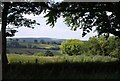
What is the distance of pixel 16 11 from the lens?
63.0 feet

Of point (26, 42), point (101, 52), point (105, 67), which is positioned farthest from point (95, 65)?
point (101, 52)

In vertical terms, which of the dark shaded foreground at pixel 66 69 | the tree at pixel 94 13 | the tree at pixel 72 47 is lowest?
the tree at pixel 72 47

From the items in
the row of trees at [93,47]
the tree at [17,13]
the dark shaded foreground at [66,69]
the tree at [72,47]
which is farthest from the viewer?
the tree at [72,47]

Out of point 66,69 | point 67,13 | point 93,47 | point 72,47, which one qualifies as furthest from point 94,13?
point 72,47

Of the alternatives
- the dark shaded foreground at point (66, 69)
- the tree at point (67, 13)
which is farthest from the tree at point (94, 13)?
the dark shaded foreground at point (66, 69)

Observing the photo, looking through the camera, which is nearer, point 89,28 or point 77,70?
point 77,70

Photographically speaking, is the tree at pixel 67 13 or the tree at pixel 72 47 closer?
the tree at pixel 67 13

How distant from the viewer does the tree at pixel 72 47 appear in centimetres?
4238

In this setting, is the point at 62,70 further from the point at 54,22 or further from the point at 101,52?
the point at 101,52

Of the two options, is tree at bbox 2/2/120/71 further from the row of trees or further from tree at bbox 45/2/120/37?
the row of trees

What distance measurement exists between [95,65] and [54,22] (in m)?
3.76

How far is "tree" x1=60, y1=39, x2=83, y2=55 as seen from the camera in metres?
42.4

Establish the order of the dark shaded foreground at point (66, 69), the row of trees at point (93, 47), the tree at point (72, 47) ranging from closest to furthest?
the dark shaded foreground at point (66, 69) < the row of trees at point (93, 47) < the tree at point (72, 47)

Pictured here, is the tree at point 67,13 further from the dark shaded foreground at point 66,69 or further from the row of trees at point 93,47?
the row of trees at point 93,47
